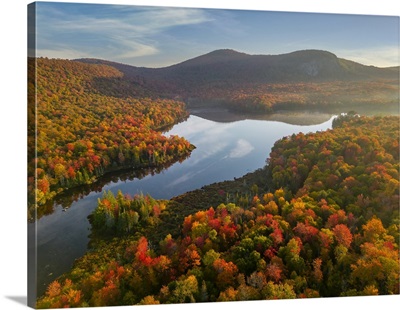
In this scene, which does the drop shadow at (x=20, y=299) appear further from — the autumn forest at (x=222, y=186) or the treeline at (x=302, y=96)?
the treeline at (x=302, y=96)

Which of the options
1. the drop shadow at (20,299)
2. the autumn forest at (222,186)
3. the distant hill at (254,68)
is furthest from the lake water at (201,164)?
the drop shadow at (20,299)

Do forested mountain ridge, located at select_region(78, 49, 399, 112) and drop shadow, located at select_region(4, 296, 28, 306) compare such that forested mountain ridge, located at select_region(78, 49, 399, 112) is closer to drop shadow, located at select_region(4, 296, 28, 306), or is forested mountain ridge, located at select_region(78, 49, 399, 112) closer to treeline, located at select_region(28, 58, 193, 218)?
treeline, located at select_region(28, 58, 193, 218)

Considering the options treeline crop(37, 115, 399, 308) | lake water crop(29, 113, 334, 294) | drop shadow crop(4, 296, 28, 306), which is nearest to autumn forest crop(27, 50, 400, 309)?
treeline crop(37, 115, 399, 308)

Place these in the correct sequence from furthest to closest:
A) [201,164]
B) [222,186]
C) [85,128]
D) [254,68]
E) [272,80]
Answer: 1. [272,80]
2. [254,68]
3. [201,164]
4. [222,186]
5. [85,128]

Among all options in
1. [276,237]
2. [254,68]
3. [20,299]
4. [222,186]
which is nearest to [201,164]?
[222,186]

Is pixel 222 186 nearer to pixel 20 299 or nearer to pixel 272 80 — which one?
pixel 272 80

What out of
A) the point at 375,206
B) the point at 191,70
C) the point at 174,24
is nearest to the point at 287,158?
the point at 375,206
